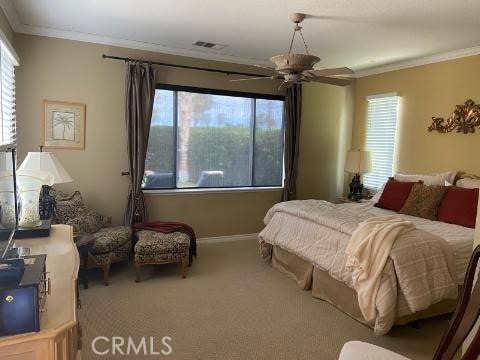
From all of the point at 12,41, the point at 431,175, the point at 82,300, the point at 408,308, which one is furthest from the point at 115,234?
the point at 431,175

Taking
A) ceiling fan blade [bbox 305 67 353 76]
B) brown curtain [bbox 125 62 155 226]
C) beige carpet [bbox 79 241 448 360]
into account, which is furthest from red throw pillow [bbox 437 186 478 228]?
brown curtain [bbox 125 62 155 226]

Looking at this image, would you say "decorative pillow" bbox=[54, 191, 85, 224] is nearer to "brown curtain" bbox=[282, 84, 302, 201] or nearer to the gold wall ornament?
"brown curtain" bbox=[282, 84, 302, 201]

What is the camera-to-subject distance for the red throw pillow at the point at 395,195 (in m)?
4.37

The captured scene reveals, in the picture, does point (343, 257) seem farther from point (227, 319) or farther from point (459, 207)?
point (459, 207)

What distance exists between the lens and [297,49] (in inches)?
179

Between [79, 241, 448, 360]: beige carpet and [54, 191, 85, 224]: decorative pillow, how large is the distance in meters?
0.67

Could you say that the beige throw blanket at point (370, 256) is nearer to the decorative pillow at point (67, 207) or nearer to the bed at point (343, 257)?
the bed at point (343, 257)

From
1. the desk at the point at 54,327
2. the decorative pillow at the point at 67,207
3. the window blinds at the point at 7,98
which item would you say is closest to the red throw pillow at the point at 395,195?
the decorative pillow at the point at 67,207

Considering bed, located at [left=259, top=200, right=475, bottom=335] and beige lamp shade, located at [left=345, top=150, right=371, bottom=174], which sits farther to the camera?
beige lamp shade, located at [left=345, top=150, right=371, bottom=174]

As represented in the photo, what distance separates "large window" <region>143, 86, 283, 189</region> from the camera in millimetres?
4879

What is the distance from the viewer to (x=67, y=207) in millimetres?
3896

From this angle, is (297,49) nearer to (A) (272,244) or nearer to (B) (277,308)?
(A) (272,244)

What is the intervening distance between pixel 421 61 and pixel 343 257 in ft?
10.7

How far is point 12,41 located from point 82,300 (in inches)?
112
